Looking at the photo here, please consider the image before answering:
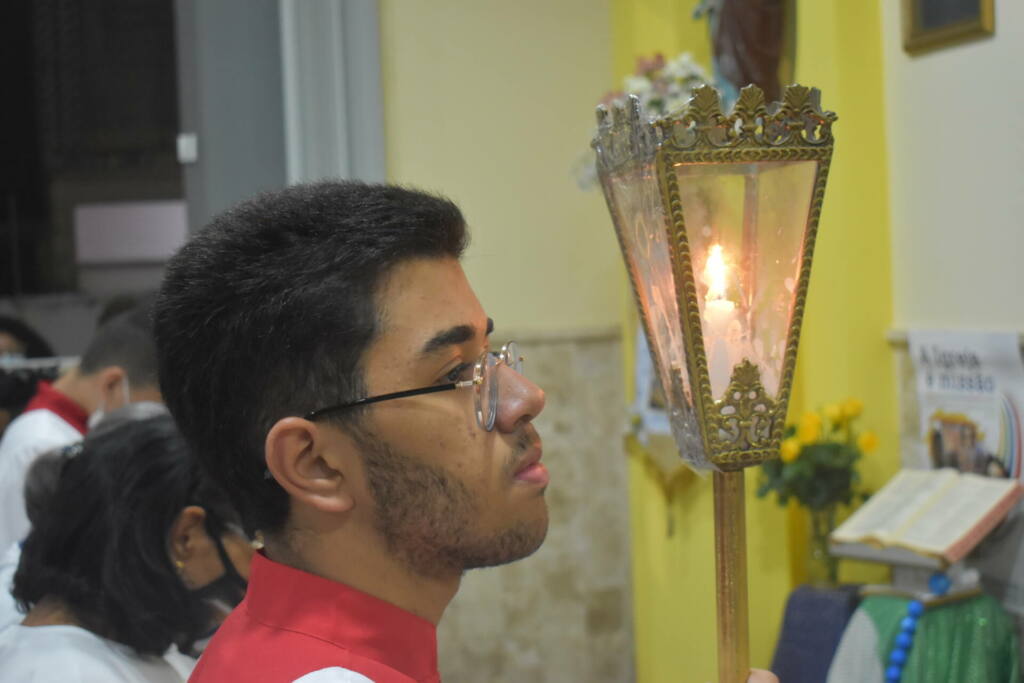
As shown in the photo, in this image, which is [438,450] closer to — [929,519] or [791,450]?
[929,519]

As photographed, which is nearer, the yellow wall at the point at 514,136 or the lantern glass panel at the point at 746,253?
the lantern glass panel at the point at 746,253

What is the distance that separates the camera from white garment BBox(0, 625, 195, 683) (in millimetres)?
2000

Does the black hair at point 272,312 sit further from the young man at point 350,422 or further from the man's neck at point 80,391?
the man's neck at point 80,391

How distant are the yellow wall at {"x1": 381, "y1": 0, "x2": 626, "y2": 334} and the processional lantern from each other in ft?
9.77

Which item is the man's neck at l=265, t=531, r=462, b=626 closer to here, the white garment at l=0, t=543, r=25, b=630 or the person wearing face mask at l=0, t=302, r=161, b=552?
the white garment at l=0, t=543, r=25, b=630

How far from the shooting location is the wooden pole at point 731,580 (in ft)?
4.40

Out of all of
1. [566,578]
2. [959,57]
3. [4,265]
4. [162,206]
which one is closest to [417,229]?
[959,57]

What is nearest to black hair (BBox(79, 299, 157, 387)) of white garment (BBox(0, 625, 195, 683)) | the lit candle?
white garment (BBox(0, 625, 195, 683))

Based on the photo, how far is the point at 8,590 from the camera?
2385 millimetres

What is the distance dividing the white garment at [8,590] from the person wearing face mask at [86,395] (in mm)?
1047

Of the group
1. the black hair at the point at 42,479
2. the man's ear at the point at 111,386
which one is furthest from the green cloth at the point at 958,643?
the man's ear at the point at 111,386

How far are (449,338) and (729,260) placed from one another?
0.34 meters

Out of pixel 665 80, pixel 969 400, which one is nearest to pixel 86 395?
pixel 665 80

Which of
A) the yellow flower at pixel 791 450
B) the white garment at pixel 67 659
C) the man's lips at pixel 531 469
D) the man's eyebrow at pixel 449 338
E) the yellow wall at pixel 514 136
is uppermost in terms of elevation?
the yellow wall at pixel 514 136
